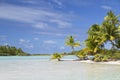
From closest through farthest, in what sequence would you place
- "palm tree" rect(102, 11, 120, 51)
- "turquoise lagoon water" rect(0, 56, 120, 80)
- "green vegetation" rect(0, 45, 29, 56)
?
"turquoise lagoon water" rect(0, 56, 120, 80) → "palm tree" rect(102, 11, 120, 51) → "green vegetation" rect(0, 45, 29, 56)

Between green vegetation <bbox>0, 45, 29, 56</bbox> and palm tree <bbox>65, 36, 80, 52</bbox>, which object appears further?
green vegetation <bbox>0, 45, 29, 56</bbox>

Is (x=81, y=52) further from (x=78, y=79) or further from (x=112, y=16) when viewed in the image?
(x=78, y=79)

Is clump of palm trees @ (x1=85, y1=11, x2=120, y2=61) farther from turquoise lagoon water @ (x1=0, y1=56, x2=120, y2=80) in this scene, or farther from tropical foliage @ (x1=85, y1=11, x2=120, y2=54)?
turquoise lagoon water @ (x1=0, y1=56, x2=120, y2=80)

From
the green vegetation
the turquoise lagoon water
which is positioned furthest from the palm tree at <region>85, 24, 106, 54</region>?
the green vegetation

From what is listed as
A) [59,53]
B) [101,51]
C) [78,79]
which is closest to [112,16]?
[101,51]

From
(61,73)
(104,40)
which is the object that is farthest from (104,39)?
(61,73)

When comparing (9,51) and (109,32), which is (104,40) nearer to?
(109,32)

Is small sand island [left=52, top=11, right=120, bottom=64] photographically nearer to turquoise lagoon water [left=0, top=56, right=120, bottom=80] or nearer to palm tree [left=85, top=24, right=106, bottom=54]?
palm tree [left=85, top=24, right=106, bottom=54]

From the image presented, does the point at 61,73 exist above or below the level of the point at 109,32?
below

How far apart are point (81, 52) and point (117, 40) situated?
679 centimetres

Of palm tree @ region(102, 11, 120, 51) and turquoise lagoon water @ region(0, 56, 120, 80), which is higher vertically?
palm tree @ region(102, 11, 120, 51)

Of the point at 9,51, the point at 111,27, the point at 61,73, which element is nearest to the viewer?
the point at 61,73

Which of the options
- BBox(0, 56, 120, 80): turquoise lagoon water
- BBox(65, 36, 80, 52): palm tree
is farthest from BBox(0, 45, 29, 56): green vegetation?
BBox(0, 56, 120, 80): turquoise lagoon water

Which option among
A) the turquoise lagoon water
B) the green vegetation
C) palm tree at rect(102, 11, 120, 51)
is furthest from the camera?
the green vegetation
